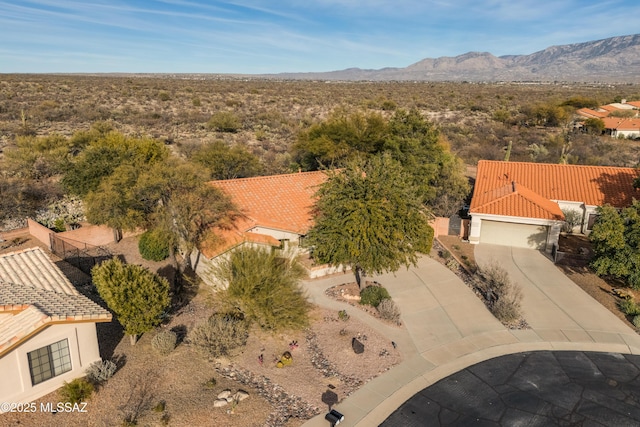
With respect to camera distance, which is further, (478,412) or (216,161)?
(216,161)

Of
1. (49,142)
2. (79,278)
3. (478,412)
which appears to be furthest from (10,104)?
(478,412)

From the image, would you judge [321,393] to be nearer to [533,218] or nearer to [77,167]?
[533,218]

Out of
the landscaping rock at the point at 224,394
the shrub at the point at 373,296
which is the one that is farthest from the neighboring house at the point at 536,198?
the landscaping rock at the point at 224,394

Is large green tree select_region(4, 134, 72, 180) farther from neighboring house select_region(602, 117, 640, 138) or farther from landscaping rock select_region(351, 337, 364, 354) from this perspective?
neighboring house select_region(602, 117, 640, 138)

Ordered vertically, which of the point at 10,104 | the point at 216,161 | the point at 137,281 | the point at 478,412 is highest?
the point at 10,104

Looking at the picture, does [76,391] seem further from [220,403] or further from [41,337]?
[220,403]

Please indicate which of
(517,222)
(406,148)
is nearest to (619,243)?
(517,222)
